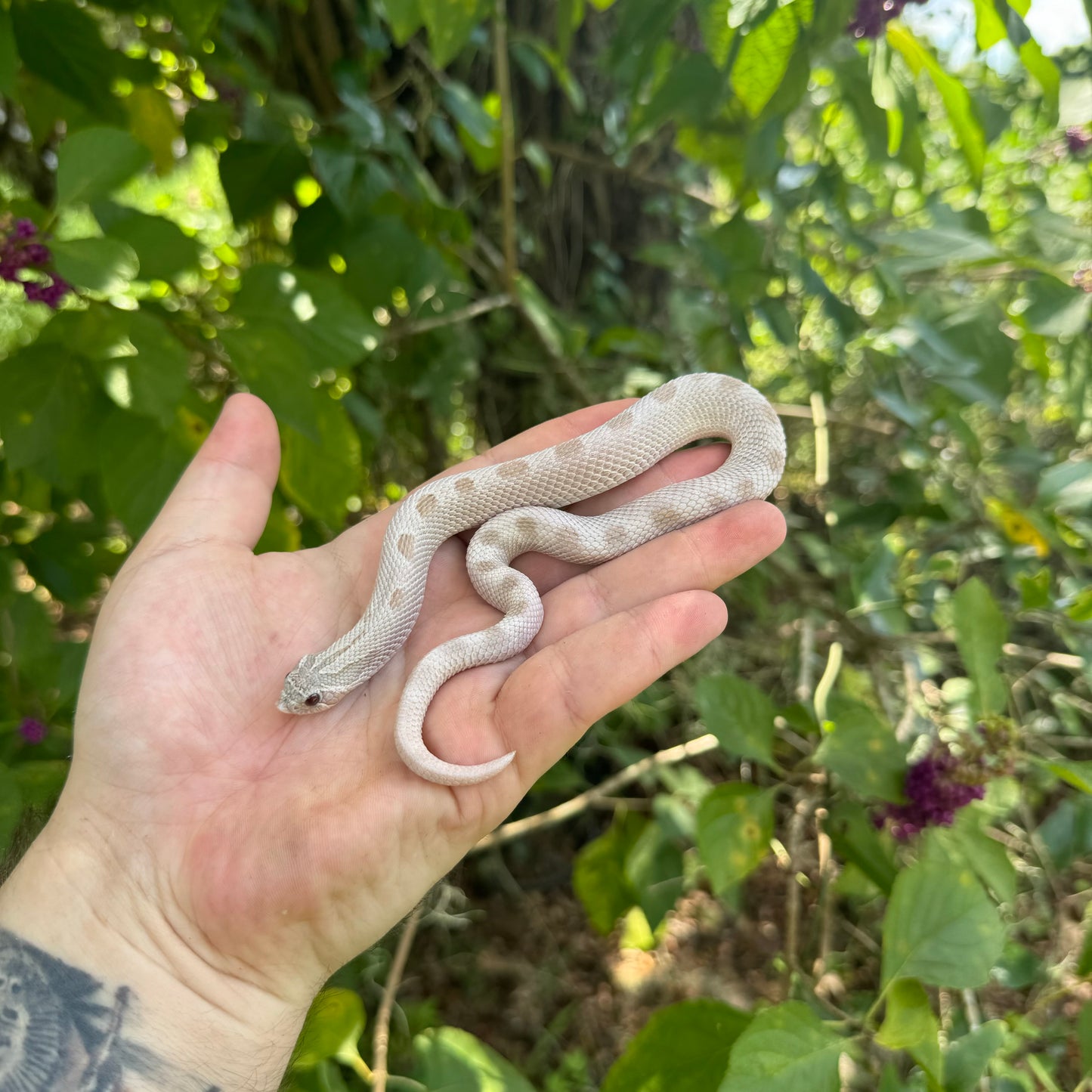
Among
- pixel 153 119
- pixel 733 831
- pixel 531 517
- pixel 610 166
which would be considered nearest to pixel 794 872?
pixel 733 831

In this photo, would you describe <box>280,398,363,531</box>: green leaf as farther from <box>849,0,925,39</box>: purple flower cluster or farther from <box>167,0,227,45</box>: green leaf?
<box>849,0,925,39</box>: purple flower cluster

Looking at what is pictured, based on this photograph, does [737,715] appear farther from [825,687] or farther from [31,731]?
[31,731]

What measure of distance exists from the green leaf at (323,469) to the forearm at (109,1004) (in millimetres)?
1367

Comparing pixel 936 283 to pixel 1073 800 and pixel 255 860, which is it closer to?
pixel 1073 800

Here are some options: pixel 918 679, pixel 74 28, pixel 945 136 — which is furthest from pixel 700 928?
pixel 945 136

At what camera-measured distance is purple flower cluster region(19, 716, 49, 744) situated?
2713mm

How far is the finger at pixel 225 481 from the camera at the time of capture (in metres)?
2.56

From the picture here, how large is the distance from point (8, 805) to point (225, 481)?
118 cm

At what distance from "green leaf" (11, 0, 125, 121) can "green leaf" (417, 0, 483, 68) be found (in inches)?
49.1

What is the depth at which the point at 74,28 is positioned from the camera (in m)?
2.40

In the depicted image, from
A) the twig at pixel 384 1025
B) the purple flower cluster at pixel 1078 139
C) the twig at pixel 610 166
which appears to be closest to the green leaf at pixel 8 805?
the twig at pixel 384 1025

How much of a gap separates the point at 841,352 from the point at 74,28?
11.3 ft

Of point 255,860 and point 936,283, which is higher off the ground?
point 255,860

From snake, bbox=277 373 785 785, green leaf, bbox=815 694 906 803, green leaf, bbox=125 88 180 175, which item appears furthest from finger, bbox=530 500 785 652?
green leaf, bbox=125 88 180 175
